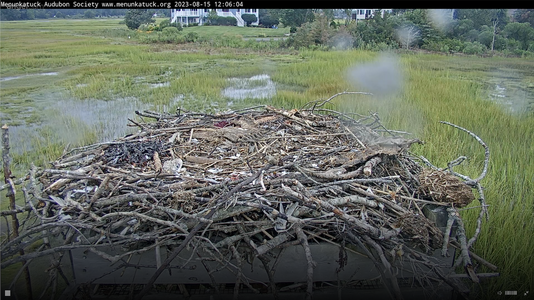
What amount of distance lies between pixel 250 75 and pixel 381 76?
2.18 meters

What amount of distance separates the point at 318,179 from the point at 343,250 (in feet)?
2.19

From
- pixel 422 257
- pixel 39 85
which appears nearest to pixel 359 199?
pixel 422 257

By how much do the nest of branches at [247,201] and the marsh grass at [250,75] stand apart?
1183 mm

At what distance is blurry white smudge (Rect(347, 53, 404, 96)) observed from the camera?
5.92 metres

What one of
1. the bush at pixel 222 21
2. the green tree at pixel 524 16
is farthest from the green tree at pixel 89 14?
the green tree at pixel 524 16

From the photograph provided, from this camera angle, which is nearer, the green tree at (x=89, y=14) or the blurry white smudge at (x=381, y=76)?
the green tree at (x=89, y=14)

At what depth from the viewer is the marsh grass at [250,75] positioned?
4.52 meters

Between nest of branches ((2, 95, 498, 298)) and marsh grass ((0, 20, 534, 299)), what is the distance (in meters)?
1.18

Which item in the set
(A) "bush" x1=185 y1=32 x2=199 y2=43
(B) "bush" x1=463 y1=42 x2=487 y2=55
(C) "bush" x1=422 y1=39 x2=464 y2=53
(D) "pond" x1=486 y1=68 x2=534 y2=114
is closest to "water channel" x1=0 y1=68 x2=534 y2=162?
(D) "pond" x1=486 y1=68 x2=534 y2=114

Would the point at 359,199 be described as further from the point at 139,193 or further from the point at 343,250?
the point at 139,193

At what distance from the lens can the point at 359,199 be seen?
8.57ft

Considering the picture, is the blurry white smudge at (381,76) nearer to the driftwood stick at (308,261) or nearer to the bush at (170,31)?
the bush at (170,31)

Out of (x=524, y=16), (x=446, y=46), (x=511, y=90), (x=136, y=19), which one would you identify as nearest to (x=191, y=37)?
(x=136, y=19)

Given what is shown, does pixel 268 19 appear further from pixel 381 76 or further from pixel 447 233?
pixel 447 233
